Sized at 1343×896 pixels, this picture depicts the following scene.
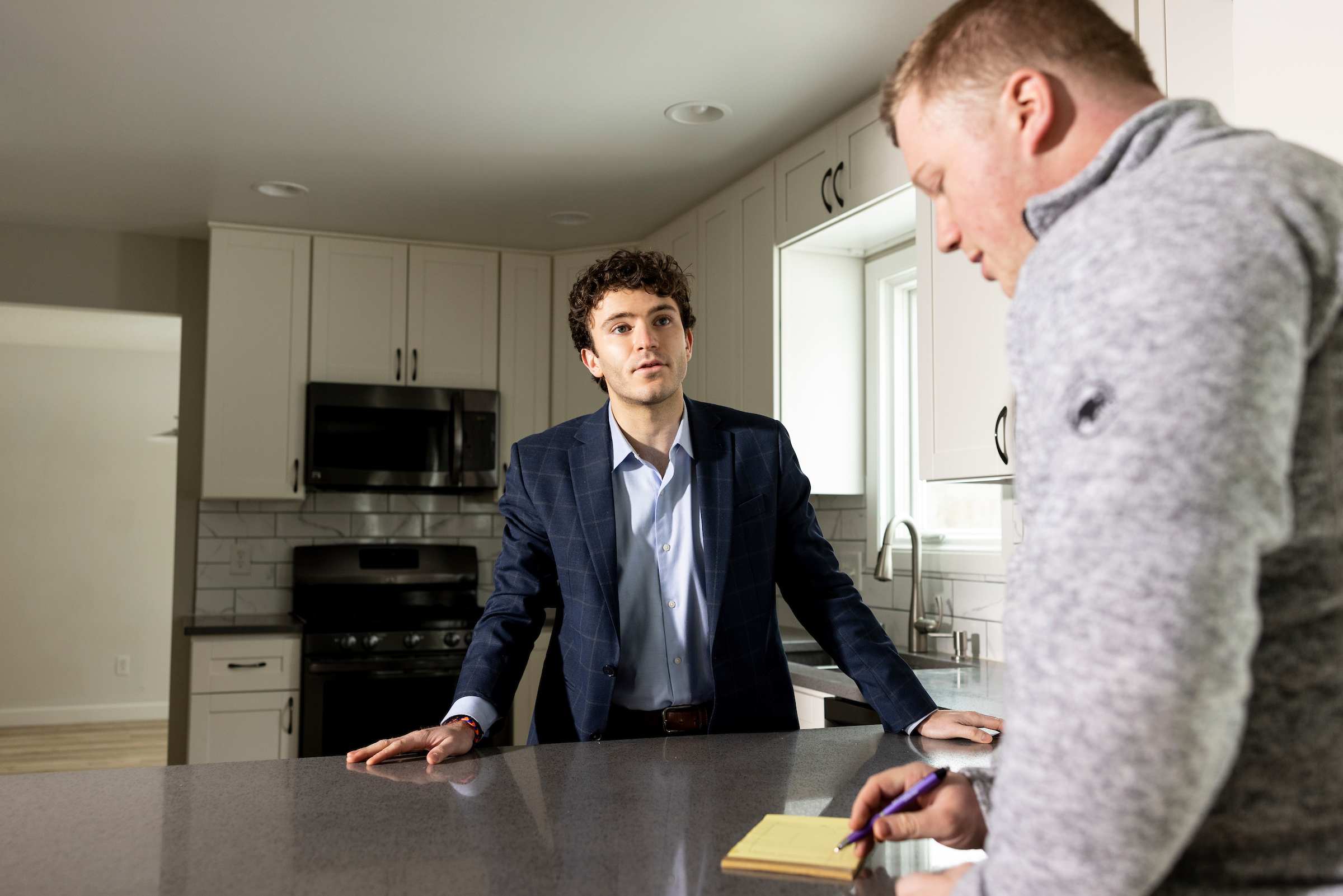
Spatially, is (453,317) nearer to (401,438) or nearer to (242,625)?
(401,438)

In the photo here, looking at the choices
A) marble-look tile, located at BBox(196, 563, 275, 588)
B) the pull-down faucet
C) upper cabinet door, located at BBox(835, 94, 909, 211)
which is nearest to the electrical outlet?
marble-look tile, located at BBox(196, 563, 275, 588)

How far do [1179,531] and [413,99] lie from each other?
9.72ft

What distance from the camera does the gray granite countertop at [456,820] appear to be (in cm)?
79

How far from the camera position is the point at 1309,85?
1.31 meters

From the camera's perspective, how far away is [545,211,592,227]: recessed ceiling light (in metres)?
4.07

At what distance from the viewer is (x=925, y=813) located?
2.48ft

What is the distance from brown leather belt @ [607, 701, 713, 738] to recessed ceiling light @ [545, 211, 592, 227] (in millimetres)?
2790

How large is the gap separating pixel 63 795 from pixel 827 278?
9.20 ft

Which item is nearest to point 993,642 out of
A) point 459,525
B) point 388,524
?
point 459,525

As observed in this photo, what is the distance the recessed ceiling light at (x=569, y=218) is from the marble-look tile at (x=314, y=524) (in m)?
1.61

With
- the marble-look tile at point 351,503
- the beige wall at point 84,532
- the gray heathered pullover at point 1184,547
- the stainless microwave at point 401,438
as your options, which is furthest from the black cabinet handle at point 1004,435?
the beige wall at point 84,532

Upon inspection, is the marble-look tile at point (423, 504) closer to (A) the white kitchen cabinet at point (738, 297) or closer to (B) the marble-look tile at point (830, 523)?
(A) the white kitchen cabinet at point (738, 297)

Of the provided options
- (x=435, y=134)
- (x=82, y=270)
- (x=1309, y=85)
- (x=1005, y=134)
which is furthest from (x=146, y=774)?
(x=82, y=270)

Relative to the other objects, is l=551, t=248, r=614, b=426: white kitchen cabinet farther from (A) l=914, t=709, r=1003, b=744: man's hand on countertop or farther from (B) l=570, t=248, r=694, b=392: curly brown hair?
(A) l=914, t=709, r=1003, b=744: man's hand on countertop
